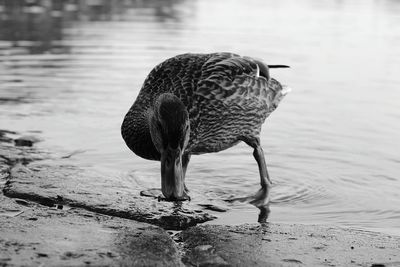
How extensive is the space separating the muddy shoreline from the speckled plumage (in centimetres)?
46

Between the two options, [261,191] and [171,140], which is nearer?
[171,140]

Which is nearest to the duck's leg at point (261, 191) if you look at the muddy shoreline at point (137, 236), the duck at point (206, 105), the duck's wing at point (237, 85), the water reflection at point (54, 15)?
the duck at point (206, 105)

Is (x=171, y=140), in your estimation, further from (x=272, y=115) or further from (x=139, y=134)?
(x=272, y=115)

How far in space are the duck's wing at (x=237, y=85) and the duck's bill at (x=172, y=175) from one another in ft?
3.53

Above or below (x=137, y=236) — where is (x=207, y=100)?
above

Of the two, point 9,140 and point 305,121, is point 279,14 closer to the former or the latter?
point 305,121

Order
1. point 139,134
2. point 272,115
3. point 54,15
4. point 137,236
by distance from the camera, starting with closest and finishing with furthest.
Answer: point 137,236 → point 139,134 → point 272,115 → point 54,15

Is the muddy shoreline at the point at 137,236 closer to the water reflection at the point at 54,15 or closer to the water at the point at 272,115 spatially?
the water at the point at 272,115

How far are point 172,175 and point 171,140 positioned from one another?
206 millimetres

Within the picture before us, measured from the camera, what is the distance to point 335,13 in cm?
2170

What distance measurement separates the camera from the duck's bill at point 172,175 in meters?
4.20

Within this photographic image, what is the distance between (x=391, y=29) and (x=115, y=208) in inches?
539

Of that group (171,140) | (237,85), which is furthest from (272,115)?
(171,140)

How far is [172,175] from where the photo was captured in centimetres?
423
